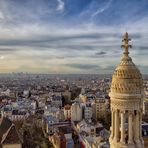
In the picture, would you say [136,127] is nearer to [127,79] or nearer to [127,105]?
[127,105]

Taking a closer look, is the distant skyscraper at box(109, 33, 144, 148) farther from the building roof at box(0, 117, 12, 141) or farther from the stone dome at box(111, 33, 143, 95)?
the building roof at box(0, 117, 12, 141)

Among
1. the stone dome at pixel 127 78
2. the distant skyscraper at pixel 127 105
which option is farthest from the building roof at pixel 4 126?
the stone dome at pixel 127 78

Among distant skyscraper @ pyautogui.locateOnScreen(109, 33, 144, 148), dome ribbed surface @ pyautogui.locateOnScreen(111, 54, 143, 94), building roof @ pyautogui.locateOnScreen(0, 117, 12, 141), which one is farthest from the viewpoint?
building roof @ pyautogui.locateOnScreen(0, 117, 12, 141)

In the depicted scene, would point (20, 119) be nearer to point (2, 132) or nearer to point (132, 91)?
point (2, 132)

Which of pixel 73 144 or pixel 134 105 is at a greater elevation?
pixel 134 105

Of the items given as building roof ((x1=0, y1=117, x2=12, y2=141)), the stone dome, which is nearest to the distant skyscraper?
the stone dome

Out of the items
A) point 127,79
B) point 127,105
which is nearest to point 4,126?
point 127,105

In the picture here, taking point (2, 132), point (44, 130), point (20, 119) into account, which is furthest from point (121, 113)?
point (20, 119)

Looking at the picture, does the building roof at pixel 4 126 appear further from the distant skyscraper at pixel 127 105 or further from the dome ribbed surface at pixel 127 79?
the dome ribbed surface at pixel 127 79
